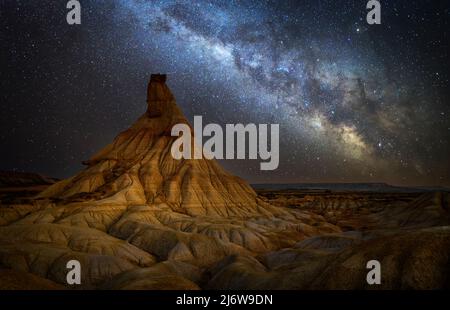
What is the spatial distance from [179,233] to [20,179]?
8303 cm

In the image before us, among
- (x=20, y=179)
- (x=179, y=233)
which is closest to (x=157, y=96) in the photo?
(x=179, y=233)

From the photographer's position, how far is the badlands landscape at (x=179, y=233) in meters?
30.1

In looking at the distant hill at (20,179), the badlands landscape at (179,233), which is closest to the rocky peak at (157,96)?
the badlands landscape at (179,233)

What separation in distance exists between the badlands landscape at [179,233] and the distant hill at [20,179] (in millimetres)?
900

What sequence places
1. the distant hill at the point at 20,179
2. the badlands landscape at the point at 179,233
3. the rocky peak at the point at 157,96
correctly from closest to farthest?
1. the badlands landscape at the point at 179,233
2. the rocky peak at the point at 157,96
3. the distant hill at the point at 20,179

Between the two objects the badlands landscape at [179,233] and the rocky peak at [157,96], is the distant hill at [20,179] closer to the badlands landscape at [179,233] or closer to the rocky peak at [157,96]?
the badlands landscape at [179,233]

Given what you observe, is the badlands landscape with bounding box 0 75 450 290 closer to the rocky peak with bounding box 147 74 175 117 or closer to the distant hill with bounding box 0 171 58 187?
the rocky peak with bounding box 147 74 175 117

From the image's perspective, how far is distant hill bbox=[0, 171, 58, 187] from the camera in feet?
380

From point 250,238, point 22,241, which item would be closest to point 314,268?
point 250,238

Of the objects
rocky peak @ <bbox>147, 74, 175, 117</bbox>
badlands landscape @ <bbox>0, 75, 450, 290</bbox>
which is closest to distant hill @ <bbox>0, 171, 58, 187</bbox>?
badlands landscape @ <bbox>0, 75, 450, 290</bbox>

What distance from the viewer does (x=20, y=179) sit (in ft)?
400

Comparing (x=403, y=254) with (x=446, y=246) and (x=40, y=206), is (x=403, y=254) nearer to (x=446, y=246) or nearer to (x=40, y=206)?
(x=446, y=246)

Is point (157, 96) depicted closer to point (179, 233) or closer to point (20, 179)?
point (179, 233)
